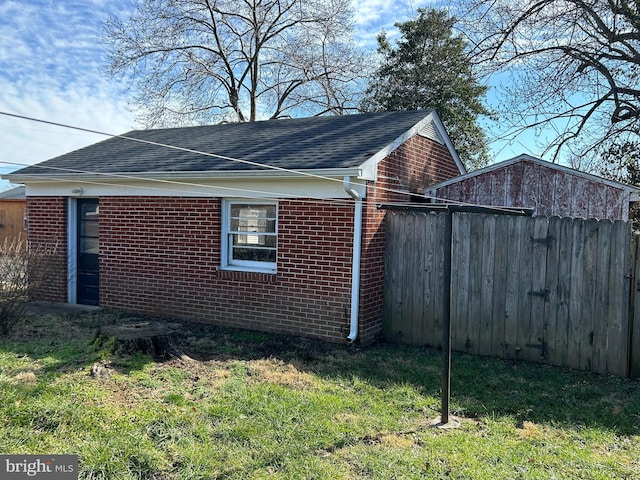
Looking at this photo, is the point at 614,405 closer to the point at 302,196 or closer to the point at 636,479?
the point at 636,479

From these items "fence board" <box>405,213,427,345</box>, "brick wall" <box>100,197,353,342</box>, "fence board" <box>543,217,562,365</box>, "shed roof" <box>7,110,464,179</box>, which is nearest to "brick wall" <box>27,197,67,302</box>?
"shed roof" <box>7,110,464,179</box>

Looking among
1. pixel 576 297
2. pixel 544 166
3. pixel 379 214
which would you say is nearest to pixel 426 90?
pixel 544 166

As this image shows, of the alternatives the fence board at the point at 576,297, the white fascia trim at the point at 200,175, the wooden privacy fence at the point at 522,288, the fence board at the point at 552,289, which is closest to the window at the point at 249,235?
the white fascia trim at the point at 200,175

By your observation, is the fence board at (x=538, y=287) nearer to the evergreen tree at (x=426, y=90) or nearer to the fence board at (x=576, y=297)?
the fence board at (x=576, y=297)

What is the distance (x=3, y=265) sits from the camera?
7.10 m

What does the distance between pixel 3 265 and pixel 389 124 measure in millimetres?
6465

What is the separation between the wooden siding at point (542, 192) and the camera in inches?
301

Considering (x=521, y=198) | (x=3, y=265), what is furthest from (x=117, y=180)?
(x=521, y=198)

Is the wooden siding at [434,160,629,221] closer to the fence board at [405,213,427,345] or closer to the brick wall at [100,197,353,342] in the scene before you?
the fence board at [405,213,427,345]

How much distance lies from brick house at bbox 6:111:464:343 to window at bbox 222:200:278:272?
2 centimetres

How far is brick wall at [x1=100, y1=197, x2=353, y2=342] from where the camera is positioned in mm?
7395

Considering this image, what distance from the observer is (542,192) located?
26.7ft

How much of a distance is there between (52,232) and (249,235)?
4392 millimetres

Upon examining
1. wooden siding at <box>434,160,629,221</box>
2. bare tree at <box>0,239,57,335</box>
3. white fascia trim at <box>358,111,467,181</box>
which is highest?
white fascia trim at <box>358,111,467,181</box>
